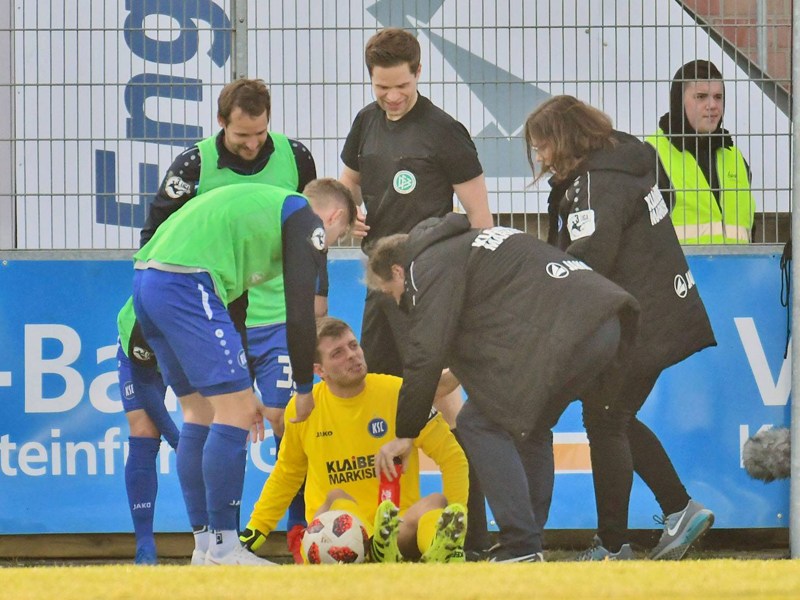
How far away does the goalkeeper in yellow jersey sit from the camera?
605cm

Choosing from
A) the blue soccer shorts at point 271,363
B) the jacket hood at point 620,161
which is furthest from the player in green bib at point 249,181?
the jacket hood at point 620,161

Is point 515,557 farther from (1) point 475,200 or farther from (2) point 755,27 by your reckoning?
(2) point 755,27

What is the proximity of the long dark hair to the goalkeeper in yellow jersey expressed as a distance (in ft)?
3.59

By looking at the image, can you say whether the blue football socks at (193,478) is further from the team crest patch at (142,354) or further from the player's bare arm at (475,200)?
the player's bare arm at (475,200)

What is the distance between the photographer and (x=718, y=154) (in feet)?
23.8

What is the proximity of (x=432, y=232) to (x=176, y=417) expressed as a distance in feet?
6.98

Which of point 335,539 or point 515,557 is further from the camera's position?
point 335,539

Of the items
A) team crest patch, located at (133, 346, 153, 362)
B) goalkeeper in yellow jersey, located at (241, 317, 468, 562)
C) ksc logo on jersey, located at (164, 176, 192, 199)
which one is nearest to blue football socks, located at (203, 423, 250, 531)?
goalkeeper in yellow jersey, located at (241, 317, 468, 562)

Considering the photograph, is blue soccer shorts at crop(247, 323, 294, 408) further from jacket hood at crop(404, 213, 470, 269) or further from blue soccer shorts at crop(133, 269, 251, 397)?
jacket hood at crop(404, 213, 470, 269)

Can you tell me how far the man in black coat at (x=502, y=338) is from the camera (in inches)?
207

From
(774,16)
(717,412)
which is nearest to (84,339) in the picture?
(717,412)

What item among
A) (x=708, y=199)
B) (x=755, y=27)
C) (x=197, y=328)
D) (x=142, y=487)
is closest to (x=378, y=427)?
(x=197, y=328)

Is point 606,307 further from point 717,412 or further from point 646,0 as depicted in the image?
point 646,0

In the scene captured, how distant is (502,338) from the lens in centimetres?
534
